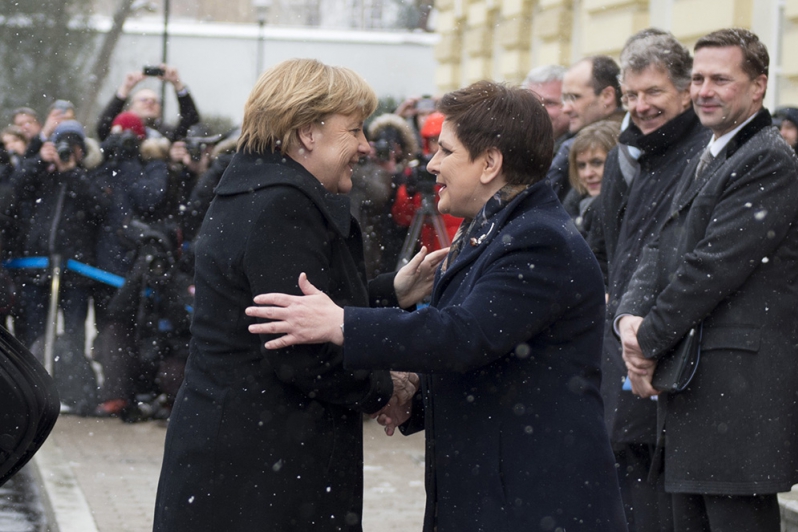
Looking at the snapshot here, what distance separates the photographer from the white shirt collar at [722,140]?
13.6 feet

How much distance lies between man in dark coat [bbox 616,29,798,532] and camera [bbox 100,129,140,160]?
581cm

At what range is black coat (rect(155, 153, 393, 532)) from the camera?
296cm

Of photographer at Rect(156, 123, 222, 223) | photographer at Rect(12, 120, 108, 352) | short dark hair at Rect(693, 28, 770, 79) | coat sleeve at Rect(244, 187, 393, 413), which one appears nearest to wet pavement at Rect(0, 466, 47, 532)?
photographer at Rect(12, 120, 108, 352)

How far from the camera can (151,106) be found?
32.3ft

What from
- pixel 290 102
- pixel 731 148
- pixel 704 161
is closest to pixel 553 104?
pixel 704 161

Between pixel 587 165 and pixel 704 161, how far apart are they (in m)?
1.69

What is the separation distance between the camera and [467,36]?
18.2 meters

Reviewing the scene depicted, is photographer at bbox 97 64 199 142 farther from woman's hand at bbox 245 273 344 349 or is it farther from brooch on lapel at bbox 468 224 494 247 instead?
woman's hand at bbox 245 273 344 349

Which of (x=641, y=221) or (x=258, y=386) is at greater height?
(x=641, y=221)

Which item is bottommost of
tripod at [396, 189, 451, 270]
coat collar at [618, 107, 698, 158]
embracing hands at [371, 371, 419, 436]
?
tripod at [396, 189, 451, 270]

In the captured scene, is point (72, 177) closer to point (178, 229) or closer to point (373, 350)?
point (178, 229)

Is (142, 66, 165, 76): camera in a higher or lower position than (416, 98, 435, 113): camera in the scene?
higher

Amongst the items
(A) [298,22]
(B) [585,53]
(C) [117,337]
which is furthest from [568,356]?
(A) [298,22]

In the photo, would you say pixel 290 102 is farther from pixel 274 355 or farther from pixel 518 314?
pixel 518 314
